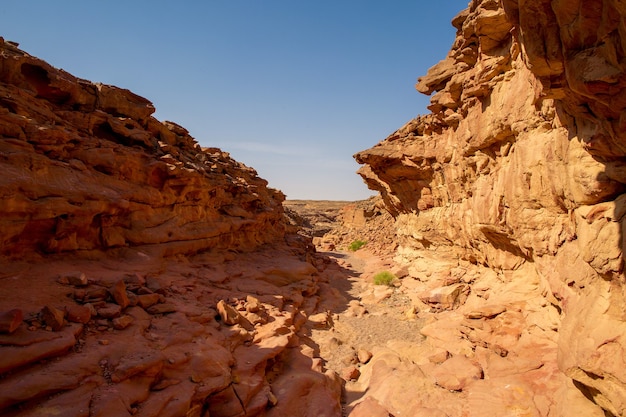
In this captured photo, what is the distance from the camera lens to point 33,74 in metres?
11.2

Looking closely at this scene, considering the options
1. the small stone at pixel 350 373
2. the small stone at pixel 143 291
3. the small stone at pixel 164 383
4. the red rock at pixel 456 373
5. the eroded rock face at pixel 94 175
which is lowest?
the small stone at pixel 350 373

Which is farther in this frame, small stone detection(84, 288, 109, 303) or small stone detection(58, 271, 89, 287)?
small stone detection(58, 271, 89, 287)

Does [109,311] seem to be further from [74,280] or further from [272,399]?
[272,399]

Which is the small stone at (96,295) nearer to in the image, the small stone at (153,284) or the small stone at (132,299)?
the small stone at (132,299)

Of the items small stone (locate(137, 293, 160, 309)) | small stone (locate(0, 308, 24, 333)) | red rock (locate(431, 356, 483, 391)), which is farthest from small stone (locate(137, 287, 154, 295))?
red rock (locate(431, 356, 483, 391))

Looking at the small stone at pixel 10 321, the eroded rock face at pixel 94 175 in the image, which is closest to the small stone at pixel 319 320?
the eroded rock face at pixel 94 175

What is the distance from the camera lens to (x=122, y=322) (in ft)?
24.0

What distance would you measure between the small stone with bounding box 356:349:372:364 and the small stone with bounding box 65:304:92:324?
755cm

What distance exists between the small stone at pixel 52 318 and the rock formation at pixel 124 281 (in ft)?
0.08

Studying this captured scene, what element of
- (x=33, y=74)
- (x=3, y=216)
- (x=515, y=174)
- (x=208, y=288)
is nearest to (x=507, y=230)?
(x=515, y=174)

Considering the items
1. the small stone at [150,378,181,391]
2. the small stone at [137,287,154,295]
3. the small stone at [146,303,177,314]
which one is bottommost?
the small stone at [150,378,181,391]

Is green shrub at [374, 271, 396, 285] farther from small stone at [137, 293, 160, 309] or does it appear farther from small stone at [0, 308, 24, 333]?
small stone at [0, 308, 24, 333]

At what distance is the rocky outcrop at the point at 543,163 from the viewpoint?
4461 millimetres

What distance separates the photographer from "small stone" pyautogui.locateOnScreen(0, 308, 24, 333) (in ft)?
18.5
